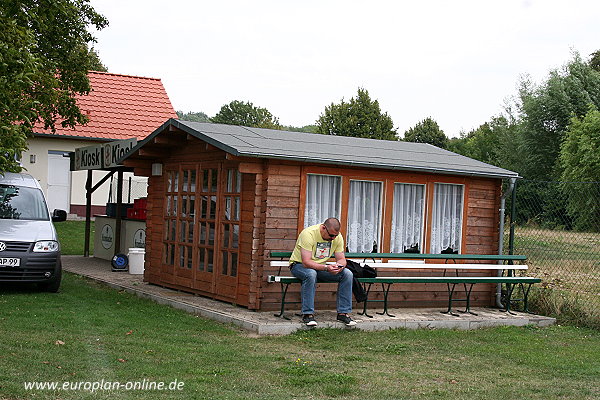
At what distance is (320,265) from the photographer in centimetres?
1136

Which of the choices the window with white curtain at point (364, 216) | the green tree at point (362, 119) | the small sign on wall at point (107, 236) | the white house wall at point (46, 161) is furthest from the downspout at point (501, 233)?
the green tree at point (362, 119)

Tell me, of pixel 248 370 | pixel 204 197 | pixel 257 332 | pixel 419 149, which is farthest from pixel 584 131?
pixel 248 370

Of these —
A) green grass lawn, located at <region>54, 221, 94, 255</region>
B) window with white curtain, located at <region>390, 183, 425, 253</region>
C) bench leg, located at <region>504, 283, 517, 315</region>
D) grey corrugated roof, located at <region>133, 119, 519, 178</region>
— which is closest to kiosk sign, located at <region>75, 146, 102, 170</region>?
green grass lawn, located at <region>54, 221, 94, 255</region>

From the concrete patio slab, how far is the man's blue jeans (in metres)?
0.25

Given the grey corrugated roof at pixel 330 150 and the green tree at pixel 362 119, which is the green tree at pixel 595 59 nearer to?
the green tree at pixel 362 119

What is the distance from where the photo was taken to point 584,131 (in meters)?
35.9

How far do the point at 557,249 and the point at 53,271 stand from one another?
26.6ft

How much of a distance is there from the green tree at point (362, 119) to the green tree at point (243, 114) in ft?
86.9

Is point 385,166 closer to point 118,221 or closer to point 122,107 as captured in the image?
point 118,221

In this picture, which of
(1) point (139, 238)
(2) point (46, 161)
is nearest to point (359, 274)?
(1) point (139, 238)

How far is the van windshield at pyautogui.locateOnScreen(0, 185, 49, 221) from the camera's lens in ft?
46.0

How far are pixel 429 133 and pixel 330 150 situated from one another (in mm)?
55191

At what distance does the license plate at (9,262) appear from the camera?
12.9 m
